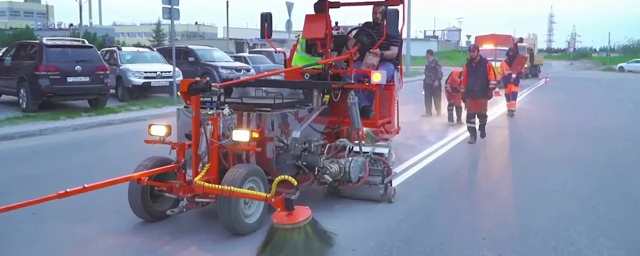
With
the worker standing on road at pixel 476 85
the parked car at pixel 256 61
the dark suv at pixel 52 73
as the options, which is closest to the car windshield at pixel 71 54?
the dark suv at pixel 52 73

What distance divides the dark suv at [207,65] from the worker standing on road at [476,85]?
420 inches

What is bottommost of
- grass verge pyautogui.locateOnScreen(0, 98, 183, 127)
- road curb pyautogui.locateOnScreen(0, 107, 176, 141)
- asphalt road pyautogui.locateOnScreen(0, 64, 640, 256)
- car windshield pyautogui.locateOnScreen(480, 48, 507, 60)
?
asphalt road pyautogui.locateOnScreen(0, 64, 640, 256)

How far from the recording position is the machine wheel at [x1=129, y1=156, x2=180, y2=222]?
18.3 feet

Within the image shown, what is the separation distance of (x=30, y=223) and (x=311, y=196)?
2797 millimetres

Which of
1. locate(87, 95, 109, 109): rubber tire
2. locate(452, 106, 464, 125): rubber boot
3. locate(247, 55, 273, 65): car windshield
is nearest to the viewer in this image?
locate(452, 106, 464, 125): rubber boot

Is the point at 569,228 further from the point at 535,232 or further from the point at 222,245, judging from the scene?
the point at 222,245

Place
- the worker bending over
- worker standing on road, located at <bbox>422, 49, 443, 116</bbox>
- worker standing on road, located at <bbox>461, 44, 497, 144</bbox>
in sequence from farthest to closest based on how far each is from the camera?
worker standing on road, located at <bbox>422, 49, 443, 116</bbox> → worker standing on road, located at <bbox>461, 44, 497, 144</bbox> → the worker bending over

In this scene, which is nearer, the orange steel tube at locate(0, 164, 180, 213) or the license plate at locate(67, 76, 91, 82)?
the orange steel tube at locate(0, 164, 180, 213)

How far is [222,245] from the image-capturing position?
526 centimetres

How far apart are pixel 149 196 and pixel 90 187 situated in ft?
3.61

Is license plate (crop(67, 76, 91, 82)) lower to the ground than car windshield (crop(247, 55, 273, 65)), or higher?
lower

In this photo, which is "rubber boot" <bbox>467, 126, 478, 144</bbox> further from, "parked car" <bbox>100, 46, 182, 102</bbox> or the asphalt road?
"parked car" <bbox>100, 46, 182, 102</bbox>

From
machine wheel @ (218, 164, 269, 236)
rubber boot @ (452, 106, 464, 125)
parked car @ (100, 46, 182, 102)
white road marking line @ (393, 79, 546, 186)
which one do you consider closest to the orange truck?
parked car @ (100, 46, 182, 102)

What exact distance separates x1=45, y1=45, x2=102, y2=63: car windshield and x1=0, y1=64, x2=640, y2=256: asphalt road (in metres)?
4.04
